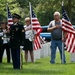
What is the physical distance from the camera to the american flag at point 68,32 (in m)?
17.9

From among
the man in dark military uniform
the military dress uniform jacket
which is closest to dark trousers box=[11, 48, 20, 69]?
the man in dark military uniform

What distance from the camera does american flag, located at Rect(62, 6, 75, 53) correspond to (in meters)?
17.9

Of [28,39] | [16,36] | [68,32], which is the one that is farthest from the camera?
[28,39]

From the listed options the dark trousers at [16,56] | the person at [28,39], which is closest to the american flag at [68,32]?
the person at [28,39]

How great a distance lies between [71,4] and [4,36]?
33995mm

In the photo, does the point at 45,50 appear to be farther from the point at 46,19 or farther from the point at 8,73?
the point at 46,19

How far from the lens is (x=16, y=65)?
15023 mm

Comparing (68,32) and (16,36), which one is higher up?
(16,36)

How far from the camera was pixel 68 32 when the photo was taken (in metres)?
18.1

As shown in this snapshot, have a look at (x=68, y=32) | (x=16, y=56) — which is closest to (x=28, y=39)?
(x=68, y=32)

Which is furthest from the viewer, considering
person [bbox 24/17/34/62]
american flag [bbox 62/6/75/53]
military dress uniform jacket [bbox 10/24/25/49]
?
person [bbox 24/17/34/62]

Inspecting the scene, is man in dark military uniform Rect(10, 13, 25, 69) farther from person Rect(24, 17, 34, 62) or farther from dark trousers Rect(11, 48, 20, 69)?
person Rect(24, 17, 34, 62)

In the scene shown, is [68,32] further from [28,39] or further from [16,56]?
[16,56]

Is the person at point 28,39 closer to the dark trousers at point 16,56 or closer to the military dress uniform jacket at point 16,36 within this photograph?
the dark trousers at point 16,56
